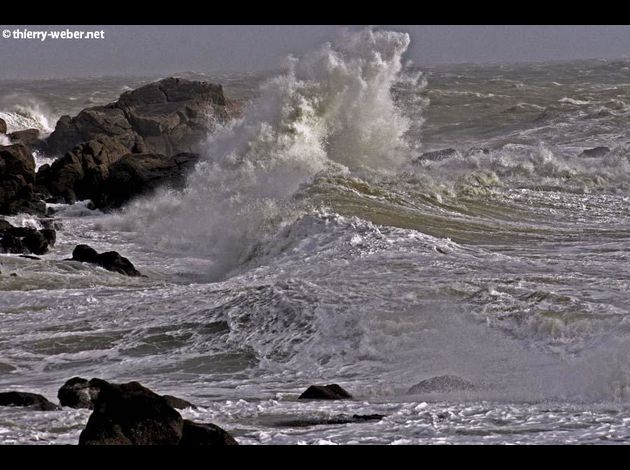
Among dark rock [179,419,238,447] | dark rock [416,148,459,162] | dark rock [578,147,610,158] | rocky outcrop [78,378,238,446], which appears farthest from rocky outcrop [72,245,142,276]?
dark rock [578,147,610,158]

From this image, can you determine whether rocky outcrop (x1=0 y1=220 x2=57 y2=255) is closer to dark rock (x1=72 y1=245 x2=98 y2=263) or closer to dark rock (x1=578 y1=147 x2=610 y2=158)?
dark rock (x1=72 y1=245 x2=98 y2=263)

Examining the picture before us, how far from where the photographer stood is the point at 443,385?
25.6ft

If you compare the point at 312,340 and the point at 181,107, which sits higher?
the point at 181,107

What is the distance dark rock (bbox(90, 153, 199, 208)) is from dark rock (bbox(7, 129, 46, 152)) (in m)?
9.49

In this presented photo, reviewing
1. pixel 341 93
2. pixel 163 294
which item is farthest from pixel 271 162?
pixel 163 294

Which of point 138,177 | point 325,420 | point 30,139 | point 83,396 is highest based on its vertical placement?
point 30,139

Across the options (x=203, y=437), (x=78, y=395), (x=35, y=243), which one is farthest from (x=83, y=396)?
(x=35, y=243)

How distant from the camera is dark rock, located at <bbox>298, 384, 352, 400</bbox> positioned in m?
7.54

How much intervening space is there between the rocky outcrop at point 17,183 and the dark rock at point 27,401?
12493 millimetres

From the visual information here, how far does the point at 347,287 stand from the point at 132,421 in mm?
6542

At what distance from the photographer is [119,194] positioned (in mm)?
21312

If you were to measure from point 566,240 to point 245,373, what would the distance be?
8391mm

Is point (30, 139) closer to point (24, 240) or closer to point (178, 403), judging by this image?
point (24, 240)
